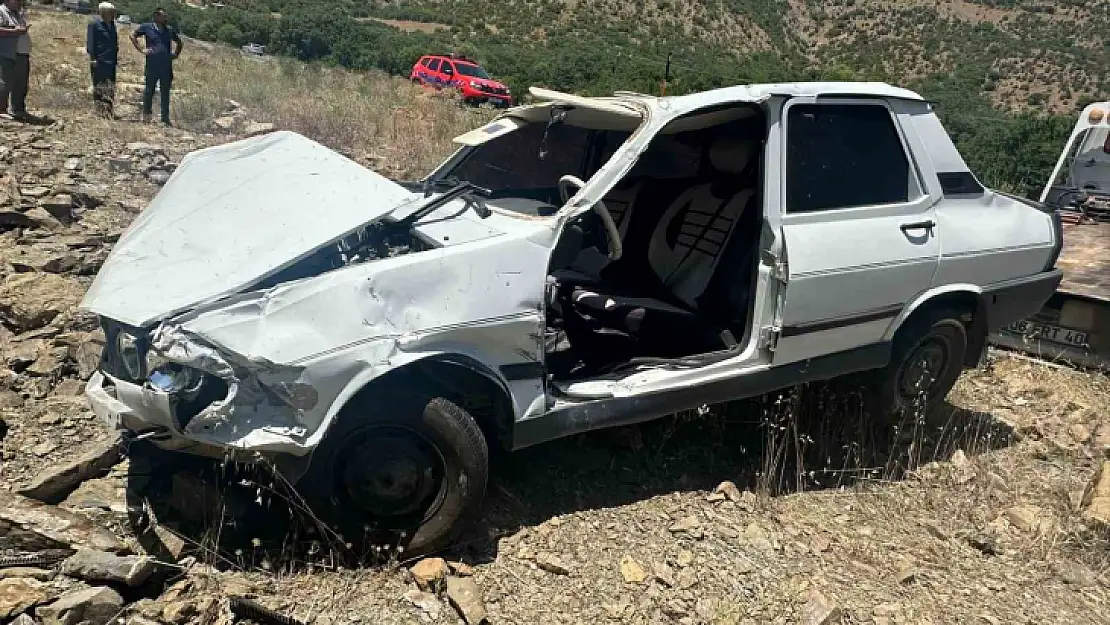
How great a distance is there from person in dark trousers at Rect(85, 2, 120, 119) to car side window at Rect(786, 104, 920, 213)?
31.5 ft

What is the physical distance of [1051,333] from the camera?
5969 millimetres

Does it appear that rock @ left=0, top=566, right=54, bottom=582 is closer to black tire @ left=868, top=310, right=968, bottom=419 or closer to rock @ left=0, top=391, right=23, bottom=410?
rock @ left=0, top=391, right=23, bottom=410

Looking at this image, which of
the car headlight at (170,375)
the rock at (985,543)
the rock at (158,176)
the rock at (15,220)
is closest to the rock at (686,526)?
the rock at (985,543)

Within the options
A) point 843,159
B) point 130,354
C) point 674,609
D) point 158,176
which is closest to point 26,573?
point 130,354

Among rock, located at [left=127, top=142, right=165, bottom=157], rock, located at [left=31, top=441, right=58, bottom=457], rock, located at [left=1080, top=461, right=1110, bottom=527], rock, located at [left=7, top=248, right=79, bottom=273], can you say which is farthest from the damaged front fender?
rock, located at [left=127, top=142, right=165, bottom=157]

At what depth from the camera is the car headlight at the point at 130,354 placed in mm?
2835

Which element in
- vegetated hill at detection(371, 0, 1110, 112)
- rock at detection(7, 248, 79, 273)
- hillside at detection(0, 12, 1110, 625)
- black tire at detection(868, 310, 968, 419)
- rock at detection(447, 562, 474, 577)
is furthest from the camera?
vegetated hill at detection(371, 0, 1110, 112)

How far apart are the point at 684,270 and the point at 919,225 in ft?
3.88

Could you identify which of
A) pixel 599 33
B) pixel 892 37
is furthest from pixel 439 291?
pixel 892 37

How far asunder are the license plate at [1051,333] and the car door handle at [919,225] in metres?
2.05

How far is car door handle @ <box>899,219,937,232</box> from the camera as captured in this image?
13.5ft

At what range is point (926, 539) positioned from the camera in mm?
3857

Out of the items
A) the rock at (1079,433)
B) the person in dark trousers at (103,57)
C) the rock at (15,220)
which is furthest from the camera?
the person in dark trousers at (103,57)

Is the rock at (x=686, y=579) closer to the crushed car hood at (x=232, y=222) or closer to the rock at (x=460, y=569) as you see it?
the rock at (x=460, y=569)
